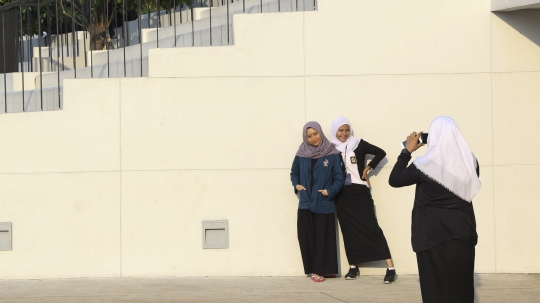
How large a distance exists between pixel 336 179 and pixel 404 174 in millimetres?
2763

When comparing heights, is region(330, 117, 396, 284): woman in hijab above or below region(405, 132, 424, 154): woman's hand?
below

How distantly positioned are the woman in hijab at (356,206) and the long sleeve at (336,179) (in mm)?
127

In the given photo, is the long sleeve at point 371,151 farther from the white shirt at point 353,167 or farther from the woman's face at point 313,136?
the woman's face at point 313,136

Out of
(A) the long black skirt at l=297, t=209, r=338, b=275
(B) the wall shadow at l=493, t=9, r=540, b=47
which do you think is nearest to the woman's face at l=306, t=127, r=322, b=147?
(A) the long black skirt at l=297, t=209, r=338, b=275

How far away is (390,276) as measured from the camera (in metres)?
8.54

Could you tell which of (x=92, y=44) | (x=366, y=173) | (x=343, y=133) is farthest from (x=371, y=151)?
(x=92, y=44)

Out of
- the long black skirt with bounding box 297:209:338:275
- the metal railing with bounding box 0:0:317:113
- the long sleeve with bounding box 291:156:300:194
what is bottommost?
the long black skirt with bounding box 297:209:338:275

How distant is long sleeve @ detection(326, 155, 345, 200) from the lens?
8.57 m

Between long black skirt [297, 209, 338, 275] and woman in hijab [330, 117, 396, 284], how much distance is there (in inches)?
5.9

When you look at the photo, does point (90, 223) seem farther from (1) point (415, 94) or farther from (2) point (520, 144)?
(2) point (520, 144)

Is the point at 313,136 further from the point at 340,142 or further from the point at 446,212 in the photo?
the point at 446,212

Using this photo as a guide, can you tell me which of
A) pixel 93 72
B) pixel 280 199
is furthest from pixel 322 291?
pixel 93 72

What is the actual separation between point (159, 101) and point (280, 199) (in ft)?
5.00

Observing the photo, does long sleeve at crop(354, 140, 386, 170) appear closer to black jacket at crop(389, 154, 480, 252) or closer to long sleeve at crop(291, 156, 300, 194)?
long sleeve at crop(291, 156, 300, 194)
